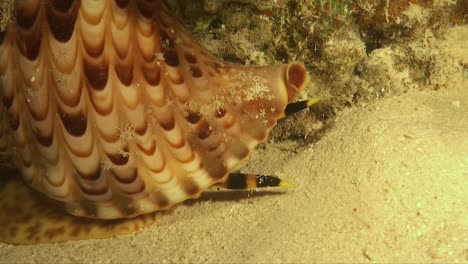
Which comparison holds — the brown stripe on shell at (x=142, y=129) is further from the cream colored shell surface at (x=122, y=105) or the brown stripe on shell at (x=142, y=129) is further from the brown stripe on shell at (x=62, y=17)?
the brown stripe on shell at (x=62, y=17)

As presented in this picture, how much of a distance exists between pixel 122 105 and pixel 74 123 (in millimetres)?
247

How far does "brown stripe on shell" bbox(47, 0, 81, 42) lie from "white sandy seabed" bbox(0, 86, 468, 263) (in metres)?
1.17

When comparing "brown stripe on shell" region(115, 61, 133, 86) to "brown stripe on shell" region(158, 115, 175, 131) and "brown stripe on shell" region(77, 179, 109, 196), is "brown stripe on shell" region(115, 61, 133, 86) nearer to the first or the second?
"brown stripe on shell" region(158, 115, 175, 131)

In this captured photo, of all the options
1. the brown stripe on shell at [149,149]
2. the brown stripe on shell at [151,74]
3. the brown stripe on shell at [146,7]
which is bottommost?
the brown stripe on shell at [149,149]

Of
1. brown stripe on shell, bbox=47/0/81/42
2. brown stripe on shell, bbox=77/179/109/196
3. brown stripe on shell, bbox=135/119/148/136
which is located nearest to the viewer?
brown stripe on shell, bbox=47/0/81/42

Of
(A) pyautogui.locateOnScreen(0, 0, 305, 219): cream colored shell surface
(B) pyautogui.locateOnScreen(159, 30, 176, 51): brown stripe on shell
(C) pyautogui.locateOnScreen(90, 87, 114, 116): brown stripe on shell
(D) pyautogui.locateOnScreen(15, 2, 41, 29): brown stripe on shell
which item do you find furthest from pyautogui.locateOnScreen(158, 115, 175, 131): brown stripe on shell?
(D) pyautogui.locateOnScreen(15, 2, 41, 29): brown stripe on shell

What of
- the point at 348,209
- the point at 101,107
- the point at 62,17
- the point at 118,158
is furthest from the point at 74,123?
the point at 348,209

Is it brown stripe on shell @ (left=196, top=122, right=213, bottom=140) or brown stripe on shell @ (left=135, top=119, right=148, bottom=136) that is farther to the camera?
brown stripe on shell @ (left=196, top=122, right=213, bottom=140)

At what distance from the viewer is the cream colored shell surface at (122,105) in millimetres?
2016

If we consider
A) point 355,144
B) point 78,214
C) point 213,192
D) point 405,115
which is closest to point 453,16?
point 405,115

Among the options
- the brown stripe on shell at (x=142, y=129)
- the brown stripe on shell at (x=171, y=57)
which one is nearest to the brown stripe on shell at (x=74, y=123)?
the brown stripe on shell at (x=142, y=129)

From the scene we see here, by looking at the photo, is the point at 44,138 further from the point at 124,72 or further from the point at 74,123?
the point at 124,72

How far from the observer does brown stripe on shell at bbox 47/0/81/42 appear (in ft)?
→ 6.40

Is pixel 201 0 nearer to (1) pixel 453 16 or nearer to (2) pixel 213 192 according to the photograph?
(2) pixel 213 192
